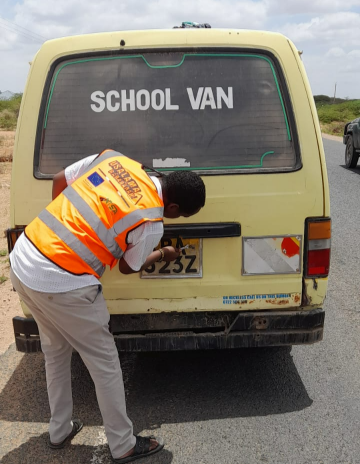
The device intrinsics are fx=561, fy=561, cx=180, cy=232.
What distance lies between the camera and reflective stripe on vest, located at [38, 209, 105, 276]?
105 inches

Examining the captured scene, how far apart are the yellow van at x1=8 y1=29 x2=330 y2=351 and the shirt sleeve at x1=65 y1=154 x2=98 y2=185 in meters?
0.27

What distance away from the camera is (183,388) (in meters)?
3.81

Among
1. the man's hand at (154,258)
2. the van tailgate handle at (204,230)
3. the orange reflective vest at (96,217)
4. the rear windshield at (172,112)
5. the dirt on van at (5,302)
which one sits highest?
the rear windshield at (172,112)

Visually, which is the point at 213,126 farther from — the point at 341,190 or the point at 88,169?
the point at 341,190

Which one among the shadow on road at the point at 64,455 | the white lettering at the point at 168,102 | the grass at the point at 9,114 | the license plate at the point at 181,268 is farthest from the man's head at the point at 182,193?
the grass at the point at 9,114

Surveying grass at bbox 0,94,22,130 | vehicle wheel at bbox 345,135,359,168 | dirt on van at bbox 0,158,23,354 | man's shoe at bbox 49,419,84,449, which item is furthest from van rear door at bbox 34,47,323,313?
grass at bbox 0,94,22,130

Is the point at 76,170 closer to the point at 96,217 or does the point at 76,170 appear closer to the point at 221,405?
the point at 96,217

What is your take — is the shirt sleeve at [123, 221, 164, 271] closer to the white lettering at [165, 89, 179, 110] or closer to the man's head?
the man's head

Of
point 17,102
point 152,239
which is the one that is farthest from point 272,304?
point 17,102

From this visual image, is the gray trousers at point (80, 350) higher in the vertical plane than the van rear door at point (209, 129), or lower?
lower

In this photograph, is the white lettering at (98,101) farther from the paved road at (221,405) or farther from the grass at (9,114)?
→ the grass at (9,114)

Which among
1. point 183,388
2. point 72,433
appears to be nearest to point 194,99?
point 183,388

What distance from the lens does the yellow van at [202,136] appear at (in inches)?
129

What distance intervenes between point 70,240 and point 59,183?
56 centimetres
